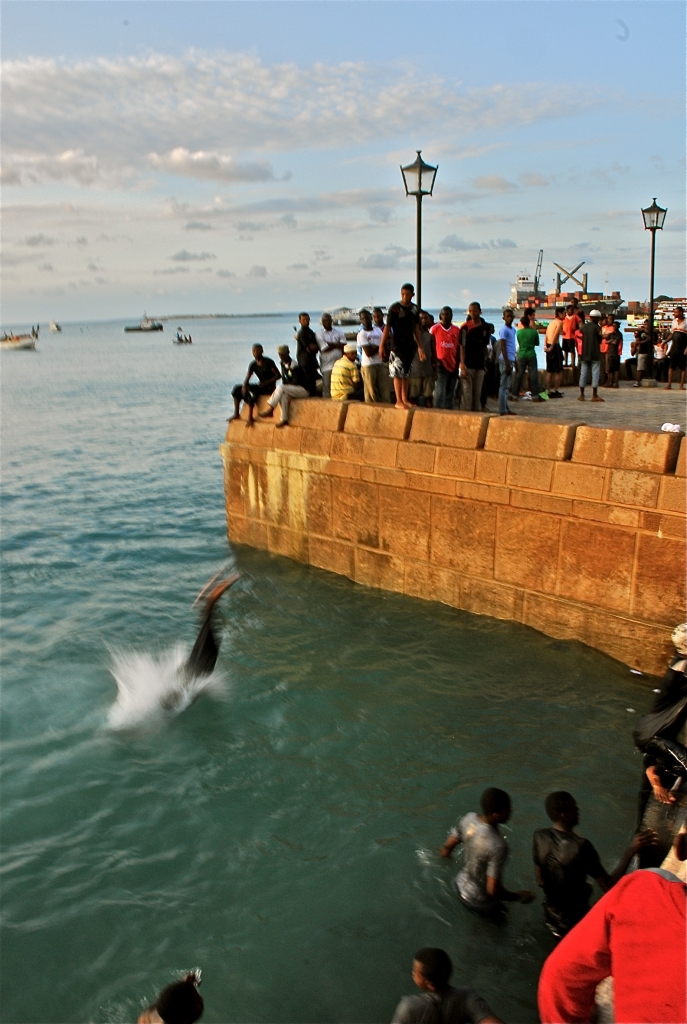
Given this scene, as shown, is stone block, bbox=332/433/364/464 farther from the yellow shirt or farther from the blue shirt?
the blue shirt

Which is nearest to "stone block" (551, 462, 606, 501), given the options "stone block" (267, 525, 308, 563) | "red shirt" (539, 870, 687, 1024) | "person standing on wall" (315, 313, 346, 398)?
"stone block" (267, 525, 308, 563)

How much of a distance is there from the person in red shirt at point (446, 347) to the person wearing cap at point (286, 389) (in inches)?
91.5

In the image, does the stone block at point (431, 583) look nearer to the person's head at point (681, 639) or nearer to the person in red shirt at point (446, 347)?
the person in red shirt at point (446, 347)

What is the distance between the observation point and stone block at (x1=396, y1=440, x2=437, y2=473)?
10516mm

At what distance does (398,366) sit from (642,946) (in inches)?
353

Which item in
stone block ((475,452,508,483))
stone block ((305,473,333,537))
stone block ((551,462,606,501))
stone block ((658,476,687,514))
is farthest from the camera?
stone block ((305,473,333,537))

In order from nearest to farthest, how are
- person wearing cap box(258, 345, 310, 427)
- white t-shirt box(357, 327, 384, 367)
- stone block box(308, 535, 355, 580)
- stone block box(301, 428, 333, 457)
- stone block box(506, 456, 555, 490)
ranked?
stone block box(506, 456, 555, 490)
white t-shirt box(357, 327, 384, 367)
stone block box(308, 535, 355, 580)
stone block box(301, 428, 333, 457)
person wearing cap box(258, 345, 310, 427)

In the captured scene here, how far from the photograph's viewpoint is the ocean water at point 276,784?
17.8 feet

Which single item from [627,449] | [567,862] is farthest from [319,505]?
[567,862]

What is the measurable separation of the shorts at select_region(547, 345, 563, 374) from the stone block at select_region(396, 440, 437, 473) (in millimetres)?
6280

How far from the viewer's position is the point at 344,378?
12328 millimetres

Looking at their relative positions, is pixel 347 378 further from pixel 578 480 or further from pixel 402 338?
pixel 578 480

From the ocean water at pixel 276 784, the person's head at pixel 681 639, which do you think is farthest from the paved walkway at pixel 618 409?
the person's head at pixel 681 639

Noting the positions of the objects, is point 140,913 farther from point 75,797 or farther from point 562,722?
point 562,722
